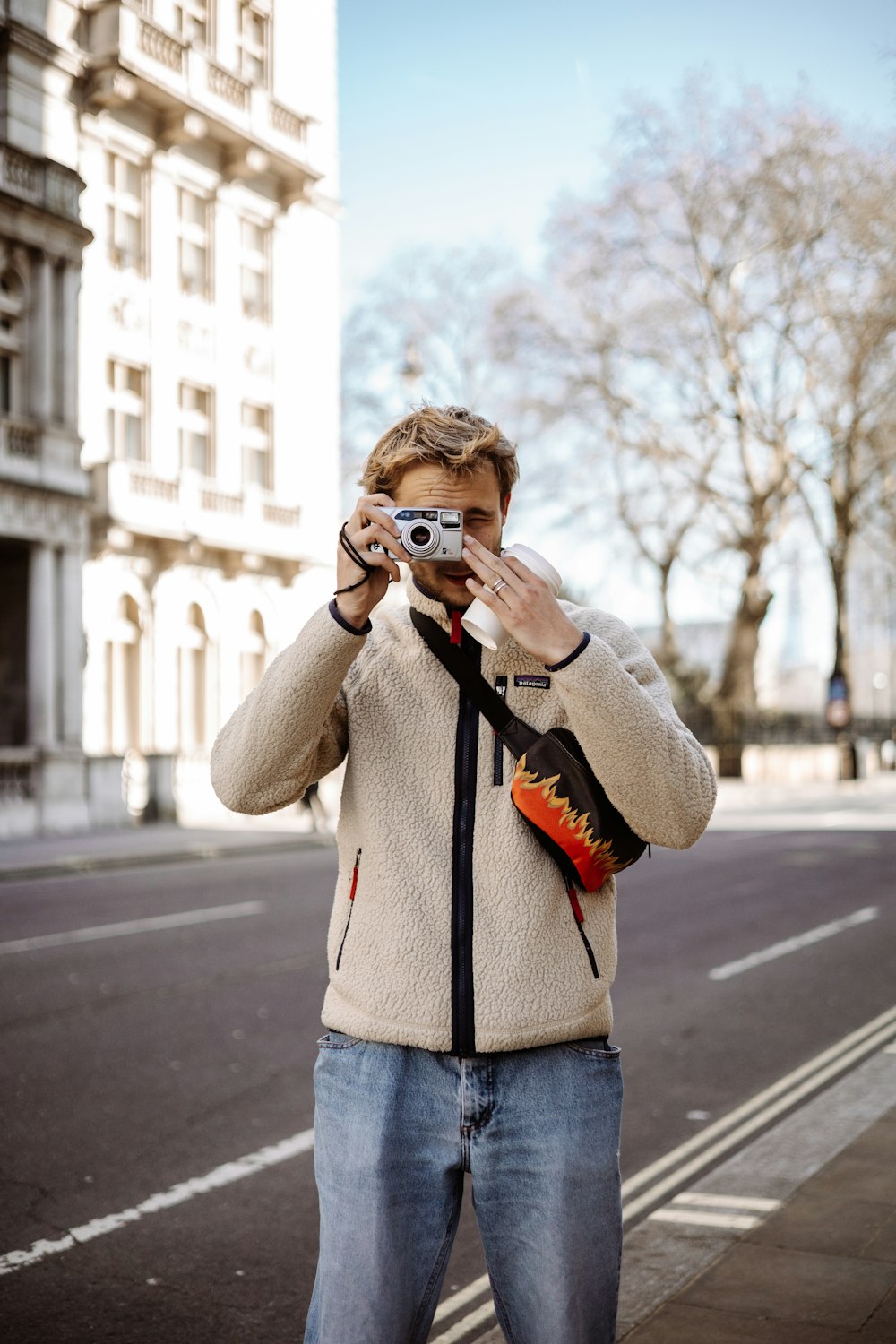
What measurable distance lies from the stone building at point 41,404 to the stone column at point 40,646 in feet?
0.05

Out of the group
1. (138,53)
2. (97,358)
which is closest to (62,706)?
(97,358)

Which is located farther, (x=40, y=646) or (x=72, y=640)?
(x=72, y=640)

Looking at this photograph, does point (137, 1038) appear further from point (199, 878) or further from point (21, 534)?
point (21, 534)

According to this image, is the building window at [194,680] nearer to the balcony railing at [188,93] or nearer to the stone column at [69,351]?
the stone column at [69,351]

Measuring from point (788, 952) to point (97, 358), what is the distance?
1939 centimetres

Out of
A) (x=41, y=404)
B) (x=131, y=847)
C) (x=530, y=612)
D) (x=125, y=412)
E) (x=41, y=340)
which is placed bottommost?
(x=131, y=847)

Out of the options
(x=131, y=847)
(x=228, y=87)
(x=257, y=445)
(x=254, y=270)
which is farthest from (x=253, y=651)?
(x=228, y=87)

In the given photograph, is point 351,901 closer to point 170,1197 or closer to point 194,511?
point 170,1197

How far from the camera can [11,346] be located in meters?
23.8

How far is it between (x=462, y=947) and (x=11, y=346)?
2363cm

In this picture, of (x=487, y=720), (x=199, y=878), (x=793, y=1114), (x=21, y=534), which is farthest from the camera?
(x=21, y=534)

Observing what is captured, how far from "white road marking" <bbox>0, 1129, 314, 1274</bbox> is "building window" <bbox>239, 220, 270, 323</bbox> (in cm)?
2633

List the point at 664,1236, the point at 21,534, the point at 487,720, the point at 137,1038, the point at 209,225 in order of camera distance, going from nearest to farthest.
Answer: the point at 487,720 < the point at 664,1236 < the point at 137,1038 < the point at 21,534 < the point at 209,225

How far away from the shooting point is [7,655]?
24641mm
